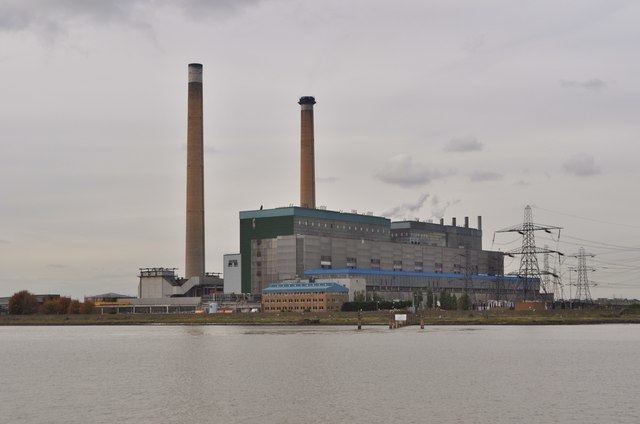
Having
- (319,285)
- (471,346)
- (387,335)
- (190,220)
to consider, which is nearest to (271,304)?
(319,285)

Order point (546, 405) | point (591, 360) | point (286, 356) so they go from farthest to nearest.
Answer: point (286, 356) < point (591, 360) < point (546, 405)

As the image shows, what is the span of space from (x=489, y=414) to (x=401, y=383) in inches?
558

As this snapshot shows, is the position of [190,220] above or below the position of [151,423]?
above

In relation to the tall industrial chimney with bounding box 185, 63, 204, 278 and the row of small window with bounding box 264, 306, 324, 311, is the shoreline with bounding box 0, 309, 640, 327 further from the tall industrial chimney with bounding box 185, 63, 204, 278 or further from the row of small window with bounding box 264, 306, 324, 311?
the tall industrial chimney with bounding box 185, 63, 204, 278

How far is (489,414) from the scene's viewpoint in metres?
44.7

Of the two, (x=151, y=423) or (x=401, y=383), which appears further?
(x=401, y=383)

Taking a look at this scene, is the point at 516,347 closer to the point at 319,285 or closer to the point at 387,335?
the point at 387,335

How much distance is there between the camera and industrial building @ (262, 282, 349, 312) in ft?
627

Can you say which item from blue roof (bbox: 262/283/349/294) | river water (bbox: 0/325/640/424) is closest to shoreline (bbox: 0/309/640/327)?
blue roof (bbox: 262/283/349/294)

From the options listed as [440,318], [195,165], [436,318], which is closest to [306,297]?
[195,165]

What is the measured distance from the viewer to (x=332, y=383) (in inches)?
2334

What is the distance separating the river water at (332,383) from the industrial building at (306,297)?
89.4 metres

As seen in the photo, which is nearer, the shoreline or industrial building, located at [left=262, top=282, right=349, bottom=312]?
the shoreline

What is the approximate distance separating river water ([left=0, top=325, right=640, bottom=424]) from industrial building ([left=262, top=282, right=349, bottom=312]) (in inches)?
3521
